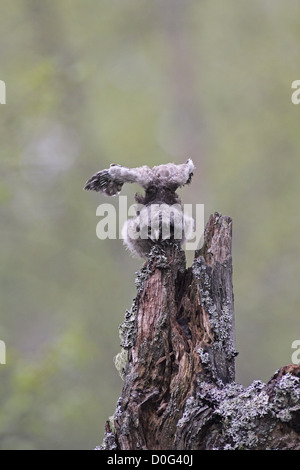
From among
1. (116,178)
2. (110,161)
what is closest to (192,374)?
(116,178)

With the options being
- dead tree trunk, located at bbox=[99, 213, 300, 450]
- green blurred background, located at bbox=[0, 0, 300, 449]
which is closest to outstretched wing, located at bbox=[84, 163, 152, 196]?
dead tree trunk, located at bbox=[99, 213, 300, 450]

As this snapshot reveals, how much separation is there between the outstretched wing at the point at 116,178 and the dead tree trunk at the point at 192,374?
1.09 feet

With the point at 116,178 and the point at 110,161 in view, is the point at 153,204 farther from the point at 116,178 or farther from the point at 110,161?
the point at 110,161

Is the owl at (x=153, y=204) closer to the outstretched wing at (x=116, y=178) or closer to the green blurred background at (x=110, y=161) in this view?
the outstretched wing at (x=116, y=178)

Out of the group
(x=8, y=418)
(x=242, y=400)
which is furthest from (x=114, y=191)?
(x=8, y=418)

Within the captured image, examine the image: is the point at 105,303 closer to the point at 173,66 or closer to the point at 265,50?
the point at 173,66

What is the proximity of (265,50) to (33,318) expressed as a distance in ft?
17.5

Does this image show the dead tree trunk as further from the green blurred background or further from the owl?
the green blurred background

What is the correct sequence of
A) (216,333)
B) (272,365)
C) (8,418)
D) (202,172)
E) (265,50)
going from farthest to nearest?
(265,50), (202,172), (272,365), (8,418), (216,333)

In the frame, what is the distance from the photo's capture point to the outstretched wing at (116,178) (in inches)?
97.6

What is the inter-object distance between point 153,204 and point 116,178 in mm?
220

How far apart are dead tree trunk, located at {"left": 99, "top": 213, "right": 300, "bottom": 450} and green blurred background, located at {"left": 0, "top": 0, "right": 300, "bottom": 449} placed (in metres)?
3.69

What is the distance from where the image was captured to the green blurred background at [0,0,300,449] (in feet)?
21.1

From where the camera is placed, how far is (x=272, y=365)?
700 centimetres
